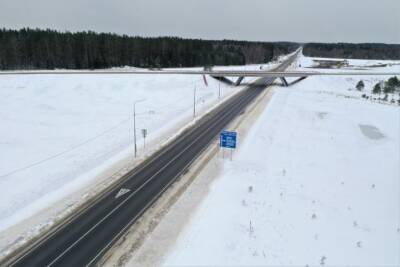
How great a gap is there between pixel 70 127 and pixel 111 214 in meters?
36.9

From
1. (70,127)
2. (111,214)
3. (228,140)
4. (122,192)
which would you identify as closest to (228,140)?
(228,140)

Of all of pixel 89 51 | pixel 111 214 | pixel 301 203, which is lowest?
pixel 111 214

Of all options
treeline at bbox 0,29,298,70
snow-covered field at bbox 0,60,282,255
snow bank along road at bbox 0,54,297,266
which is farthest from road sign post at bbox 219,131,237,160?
treeline at bbox 0,29,298,70

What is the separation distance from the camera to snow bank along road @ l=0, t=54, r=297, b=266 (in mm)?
21766

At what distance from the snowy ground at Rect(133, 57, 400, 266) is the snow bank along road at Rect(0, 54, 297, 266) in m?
3.79

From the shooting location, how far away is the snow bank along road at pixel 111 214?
71.4 ft

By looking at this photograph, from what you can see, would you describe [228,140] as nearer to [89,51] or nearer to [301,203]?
[301,203]

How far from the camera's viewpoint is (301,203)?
29750 millimetres

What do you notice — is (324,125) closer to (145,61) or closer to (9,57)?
(145,61)

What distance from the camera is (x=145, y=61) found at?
15150cm

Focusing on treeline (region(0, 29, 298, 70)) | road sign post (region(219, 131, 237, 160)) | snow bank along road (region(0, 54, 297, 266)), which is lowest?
snow bank along road (region(0, 54, 297, 266))

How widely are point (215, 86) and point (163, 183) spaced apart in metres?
67.9

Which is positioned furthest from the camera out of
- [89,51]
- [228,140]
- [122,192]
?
[89,51]

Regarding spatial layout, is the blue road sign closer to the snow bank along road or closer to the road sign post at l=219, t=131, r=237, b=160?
the road sign post at l=219, t=131, r=237, b=160
